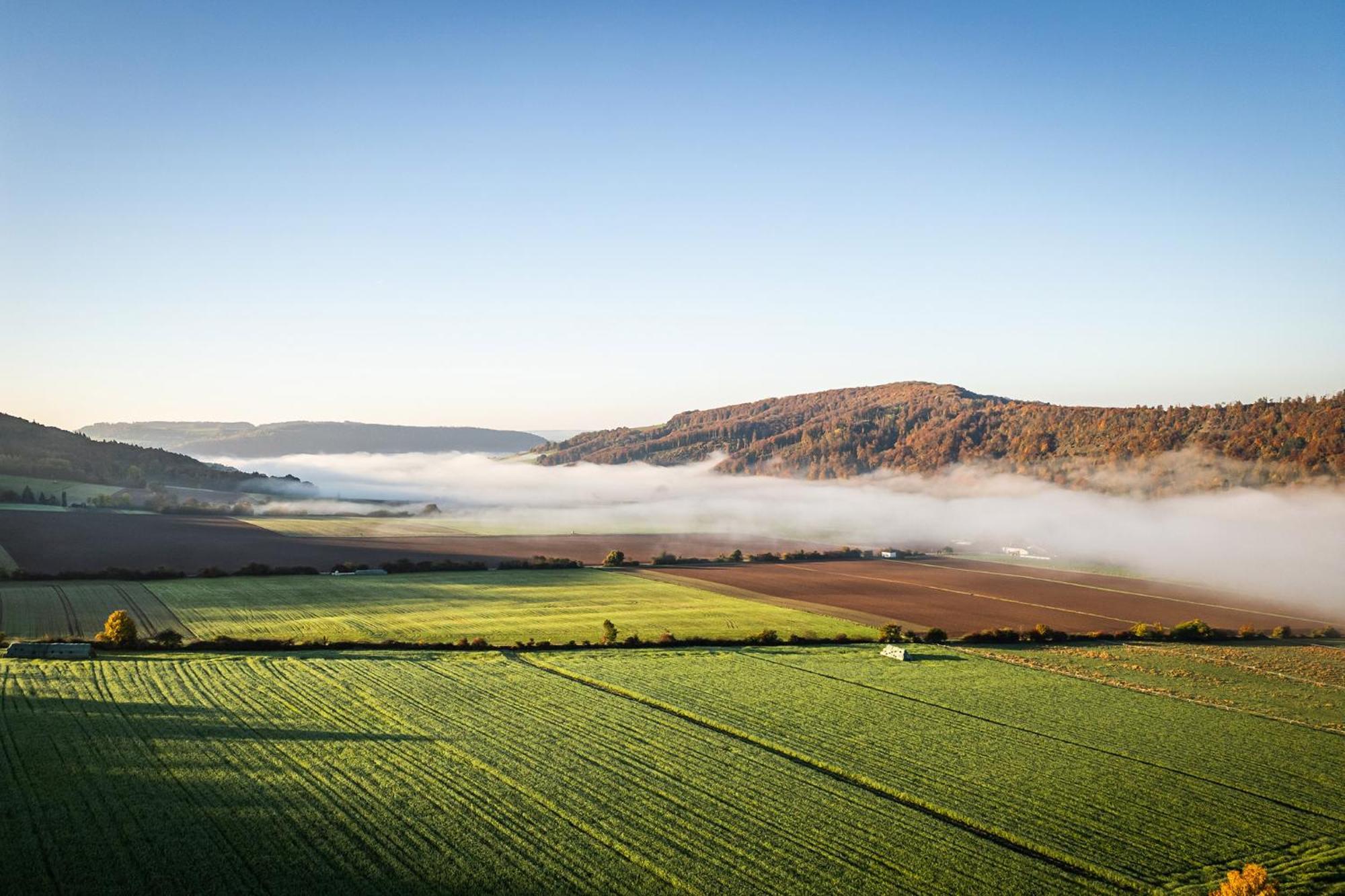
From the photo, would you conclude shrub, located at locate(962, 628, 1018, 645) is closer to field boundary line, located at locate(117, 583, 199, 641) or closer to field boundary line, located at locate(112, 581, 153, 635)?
field boundary line, located at locate(117, 583, 199, 641)

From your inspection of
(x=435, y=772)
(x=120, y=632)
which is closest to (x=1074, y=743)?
(x=435, y=772)

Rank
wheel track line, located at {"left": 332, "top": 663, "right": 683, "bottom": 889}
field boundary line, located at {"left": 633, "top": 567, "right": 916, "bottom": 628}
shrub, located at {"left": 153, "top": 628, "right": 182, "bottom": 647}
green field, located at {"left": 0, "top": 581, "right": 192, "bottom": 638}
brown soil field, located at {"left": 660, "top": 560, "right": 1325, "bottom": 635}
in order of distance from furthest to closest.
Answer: brown soil field, located at {"left": 660, "top": 560, "right": 1325, "bottom": 635} → field boundary line, located at {"left": 633, "top": 567, "right": 916, "bottom": 628} → green field, located at {"left": 0, "top": 581, "right": 192, "bottom": 638} → shrub, located at {"left": 153, "top": 628, "right": 182, "bottom": 647} → wheel track line, located at {"left": 332, "top": 663, "right": 683, "bottom": 889}

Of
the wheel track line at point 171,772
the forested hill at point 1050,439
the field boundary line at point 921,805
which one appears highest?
the forested hill at point 1050,439

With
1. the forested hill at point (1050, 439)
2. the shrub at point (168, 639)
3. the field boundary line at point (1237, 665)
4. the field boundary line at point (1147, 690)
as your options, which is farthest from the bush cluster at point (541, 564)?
the forested hill at point (1050, 439)

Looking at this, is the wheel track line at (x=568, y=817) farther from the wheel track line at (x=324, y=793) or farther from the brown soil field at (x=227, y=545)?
the brown soil field at (x=227, y=545)

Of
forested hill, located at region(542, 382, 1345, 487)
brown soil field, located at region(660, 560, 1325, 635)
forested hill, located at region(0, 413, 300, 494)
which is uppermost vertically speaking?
forested hill, located at region(542, 382, 1345, 487)

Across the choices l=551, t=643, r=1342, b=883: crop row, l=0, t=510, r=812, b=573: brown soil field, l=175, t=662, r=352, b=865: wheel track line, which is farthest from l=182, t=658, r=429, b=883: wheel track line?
l=0, t=510, r=812, b=573: brown soil field

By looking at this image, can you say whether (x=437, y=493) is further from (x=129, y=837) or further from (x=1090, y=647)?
(x=129, y=837)
